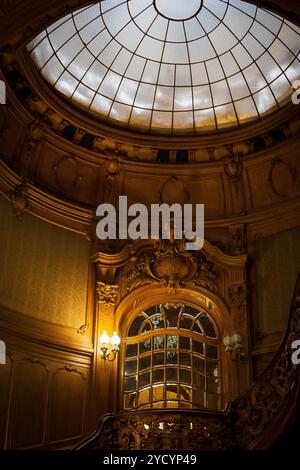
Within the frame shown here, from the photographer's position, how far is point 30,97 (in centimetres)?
1291

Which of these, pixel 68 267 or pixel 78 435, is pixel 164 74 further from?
pixel 78 435

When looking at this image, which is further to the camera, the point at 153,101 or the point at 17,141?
the point at 153,101

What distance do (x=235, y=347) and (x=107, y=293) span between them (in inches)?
121

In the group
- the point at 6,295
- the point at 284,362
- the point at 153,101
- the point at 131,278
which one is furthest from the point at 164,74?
the point at 284,362

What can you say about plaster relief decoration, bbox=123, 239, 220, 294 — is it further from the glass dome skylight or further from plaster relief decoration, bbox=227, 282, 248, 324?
the glass dome skylight

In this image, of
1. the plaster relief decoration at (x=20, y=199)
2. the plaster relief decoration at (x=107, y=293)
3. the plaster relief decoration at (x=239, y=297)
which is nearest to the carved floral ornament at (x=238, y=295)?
the plaster relief decoration at (x=239, y=297)

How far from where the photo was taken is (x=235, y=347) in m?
12.4

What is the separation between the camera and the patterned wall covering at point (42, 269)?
11883mm

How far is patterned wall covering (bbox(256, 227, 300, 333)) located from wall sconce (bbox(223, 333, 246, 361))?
609 mm

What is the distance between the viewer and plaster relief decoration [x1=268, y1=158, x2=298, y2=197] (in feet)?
45.0

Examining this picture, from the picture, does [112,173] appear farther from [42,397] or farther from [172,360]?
[42,397]

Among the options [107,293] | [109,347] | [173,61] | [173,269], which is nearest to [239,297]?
[173,269]

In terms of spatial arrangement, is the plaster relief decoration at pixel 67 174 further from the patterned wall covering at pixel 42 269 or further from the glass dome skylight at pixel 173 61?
the glass dome skylight at pixel 173 61
